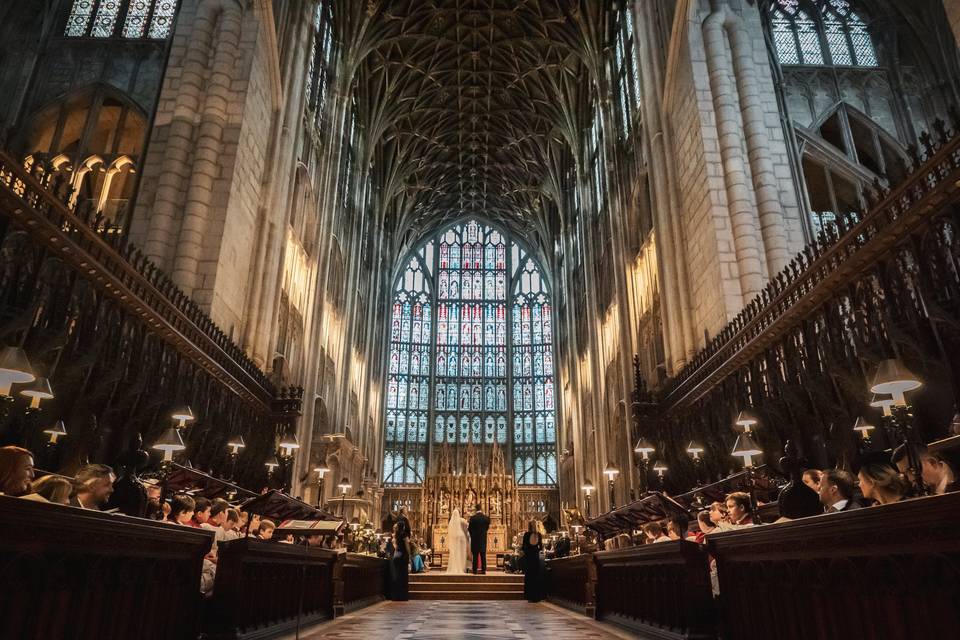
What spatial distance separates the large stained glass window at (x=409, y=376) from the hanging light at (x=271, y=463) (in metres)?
24.8

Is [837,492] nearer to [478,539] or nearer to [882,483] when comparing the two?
[882,483]

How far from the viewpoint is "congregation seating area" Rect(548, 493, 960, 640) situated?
259 centimetres

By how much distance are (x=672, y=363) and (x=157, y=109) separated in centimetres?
1168

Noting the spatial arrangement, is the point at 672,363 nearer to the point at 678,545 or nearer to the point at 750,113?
the point at 750,113

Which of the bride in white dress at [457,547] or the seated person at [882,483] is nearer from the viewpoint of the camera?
the seated person at [882,483]

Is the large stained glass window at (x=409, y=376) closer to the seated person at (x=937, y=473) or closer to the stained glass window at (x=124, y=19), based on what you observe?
the stained glass window at (x=124, y=19)

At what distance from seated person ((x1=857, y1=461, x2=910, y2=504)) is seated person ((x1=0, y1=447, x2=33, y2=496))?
4803 millimetres

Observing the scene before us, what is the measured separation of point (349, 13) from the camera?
23766 mm

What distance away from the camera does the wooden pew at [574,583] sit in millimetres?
9562

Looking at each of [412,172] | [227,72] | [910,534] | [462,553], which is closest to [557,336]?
[412,172]

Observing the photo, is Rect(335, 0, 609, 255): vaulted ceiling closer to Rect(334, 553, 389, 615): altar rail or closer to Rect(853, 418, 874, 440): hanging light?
Rect(334, 553, 389, 615): altar rail

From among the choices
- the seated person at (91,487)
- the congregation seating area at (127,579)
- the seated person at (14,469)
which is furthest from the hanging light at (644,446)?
the seated person at (14,469)

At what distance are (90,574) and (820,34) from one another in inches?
732

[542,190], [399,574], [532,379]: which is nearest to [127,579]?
[399,574]
